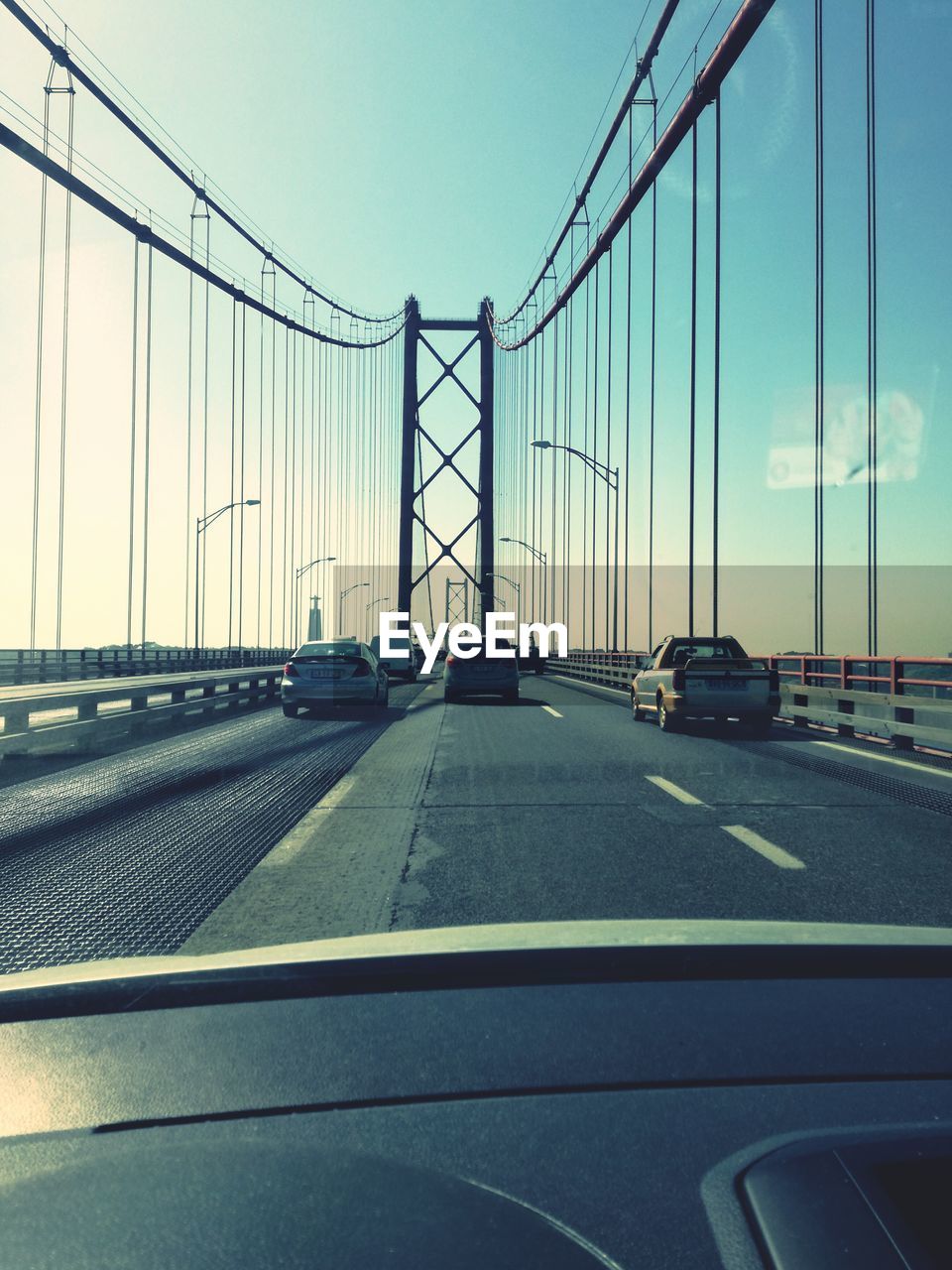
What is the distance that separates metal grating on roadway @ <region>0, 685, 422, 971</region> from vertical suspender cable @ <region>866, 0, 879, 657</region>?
1012 centimetres

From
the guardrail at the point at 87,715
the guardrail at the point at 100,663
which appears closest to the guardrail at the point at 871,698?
the guardrail at the point at 87,715

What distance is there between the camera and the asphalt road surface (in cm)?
532

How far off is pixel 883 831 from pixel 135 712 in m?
11.7

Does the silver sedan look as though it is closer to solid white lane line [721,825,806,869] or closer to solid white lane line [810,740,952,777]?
solid white lane line [810,740,952,777]

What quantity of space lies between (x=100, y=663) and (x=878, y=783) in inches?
1631

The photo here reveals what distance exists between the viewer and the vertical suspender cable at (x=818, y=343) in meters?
21.1

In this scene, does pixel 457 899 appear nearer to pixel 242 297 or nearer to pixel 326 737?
pixel 326 737

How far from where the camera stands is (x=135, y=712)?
16.5 meters

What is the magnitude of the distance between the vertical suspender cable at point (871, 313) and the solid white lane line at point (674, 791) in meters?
8.55

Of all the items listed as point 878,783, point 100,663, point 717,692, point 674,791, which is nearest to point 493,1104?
point 674,791

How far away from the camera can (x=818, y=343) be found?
23.4m

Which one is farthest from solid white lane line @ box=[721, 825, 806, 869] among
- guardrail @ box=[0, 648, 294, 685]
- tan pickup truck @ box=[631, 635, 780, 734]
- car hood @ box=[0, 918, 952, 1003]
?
guardrail @ box=[0, 648, 294, 685]

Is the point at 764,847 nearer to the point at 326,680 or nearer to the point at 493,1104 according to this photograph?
the point at 493,1104

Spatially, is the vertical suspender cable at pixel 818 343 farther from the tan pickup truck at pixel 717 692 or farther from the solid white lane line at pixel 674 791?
the solid white lane line at pixel 674 791
